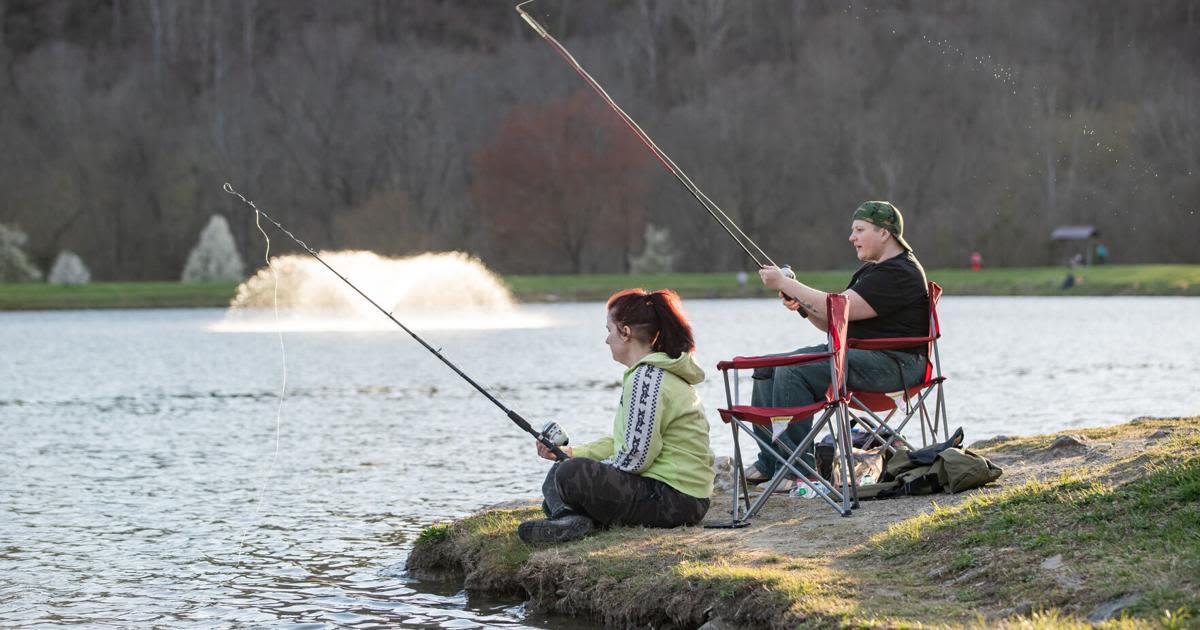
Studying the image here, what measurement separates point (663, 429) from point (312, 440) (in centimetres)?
853

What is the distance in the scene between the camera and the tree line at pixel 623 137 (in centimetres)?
6488

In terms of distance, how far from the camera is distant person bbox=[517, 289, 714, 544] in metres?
7.11

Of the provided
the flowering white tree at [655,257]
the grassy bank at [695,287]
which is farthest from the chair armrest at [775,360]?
the flowering white tree at [655,257]

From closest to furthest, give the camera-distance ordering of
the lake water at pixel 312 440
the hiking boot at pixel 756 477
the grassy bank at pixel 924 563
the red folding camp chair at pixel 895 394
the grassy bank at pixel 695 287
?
the grassy bank at pixel 924 563 → the lake water at pixel 312 440 → the red folding camp chair at pixel 895 394 → the hiking boot at pixel 756 477 → the grassy bank at pixel 695 287

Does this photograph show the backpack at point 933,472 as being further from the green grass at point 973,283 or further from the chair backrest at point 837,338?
the green grass at point 973,283

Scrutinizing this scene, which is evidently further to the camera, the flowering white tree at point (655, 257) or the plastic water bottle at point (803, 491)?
the flowering white tree at point (655, 257)

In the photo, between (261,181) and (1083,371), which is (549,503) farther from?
(261,181)

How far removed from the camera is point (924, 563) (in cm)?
629

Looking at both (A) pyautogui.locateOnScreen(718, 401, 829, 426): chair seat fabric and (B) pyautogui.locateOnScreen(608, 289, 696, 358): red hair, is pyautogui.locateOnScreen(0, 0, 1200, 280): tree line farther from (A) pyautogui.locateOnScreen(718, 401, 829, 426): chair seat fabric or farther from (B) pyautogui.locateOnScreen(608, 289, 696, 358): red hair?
(B) pyautogui.locateOnScreen(608, 289, 696, 358): red hair

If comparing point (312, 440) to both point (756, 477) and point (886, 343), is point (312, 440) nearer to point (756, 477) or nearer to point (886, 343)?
point (756, 477)

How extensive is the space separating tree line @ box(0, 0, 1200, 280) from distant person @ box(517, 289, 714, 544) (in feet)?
185

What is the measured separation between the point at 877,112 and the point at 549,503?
6473cm

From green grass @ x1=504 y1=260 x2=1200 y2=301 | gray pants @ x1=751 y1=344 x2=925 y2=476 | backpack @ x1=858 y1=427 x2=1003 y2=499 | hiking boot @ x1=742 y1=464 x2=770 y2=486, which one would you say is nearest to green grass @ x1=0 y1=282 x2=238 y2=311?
green grass @ x1=504 y1=260 x2=1200 y2=301

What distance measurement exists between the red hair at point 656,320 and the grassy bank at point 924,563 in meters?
0.90
